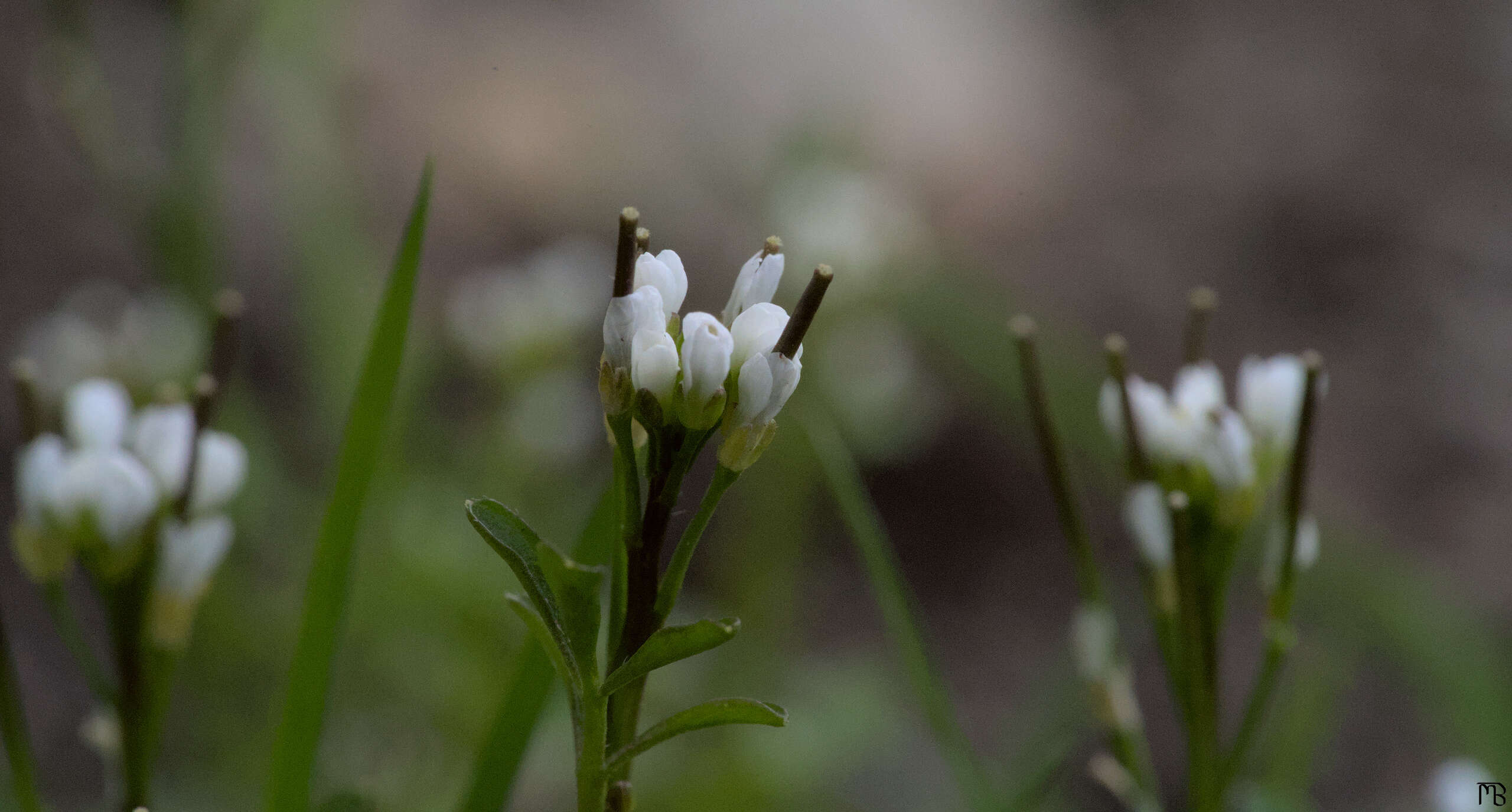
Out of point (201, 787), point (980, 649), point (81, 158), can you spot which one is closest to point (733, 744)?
point (201, 787)

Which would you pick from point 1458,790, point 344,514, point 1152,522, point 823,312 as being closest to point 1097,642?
point 1152,522

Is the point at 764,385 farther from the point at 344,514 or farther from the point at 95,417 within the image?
the point at 95,417

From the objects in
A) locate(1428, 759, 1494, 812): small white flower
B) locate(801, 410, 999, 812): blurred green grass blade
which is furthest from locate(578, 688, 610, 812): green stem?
locate(1428, 759, 1494, 812): small white flower

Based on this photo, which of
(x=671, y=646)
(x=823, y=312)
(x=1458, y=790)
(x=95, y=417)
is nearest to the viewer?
(x=671, y=646)

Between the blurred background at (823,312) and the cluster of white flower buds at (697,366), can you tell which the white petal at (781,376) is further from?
the blurred background at (823,312)

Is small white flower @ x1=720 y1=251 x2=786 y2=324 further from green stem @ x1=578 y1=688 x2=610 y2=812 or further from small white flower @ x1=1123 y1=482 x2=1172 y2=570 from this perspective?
small white flower @ x1=1123 y1=482 x2=1172 y2=570
